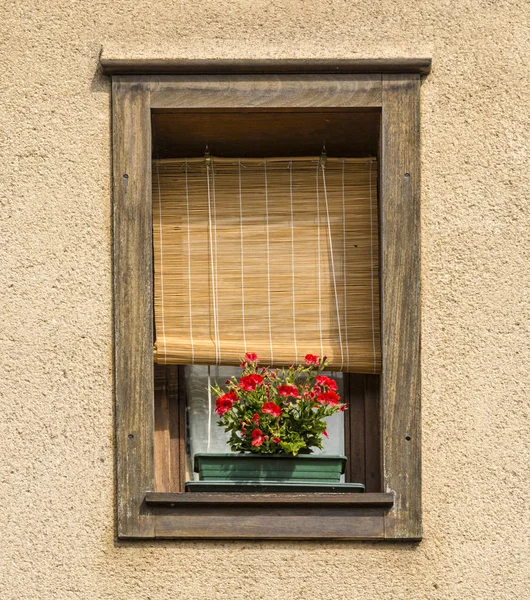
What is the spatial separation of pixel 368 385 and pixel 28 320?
5.01 feet

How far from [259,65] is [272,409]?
143 centimetres

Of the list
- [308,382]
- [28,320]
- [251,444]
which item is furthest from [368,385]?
[28,320]

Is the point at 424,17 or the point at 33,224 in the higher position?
the point at 424,17

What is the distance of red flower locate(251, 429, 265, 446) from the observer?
→ 15.1ft

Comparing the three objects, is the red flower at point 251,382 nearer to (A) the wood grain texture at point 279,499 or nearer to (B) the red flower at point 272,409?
(B) the red flower at point 272,409

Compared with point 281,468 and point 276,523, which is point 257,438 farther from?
point 276,523

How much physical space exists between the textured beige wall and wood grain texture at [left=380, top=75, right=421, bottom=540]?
0.06 meters

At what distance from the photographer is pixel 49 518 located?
4.61 m

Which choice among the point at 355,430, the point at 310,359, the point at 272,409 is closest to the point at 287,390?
the point at 272,409

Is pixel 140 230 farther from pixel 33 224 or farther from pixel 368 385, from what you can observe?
pixel 368 385

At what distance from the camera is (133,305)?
4.68m

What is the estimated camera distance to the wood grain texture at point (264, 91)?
4.75 m

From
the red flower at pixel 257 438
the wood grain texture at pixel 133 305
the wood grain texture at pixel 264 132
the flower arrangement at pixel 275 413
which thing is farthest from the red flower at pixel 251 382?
the wood grain texture at pixel 264 132

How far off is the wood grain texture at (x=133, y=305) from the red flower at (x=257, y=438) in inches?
16.5
